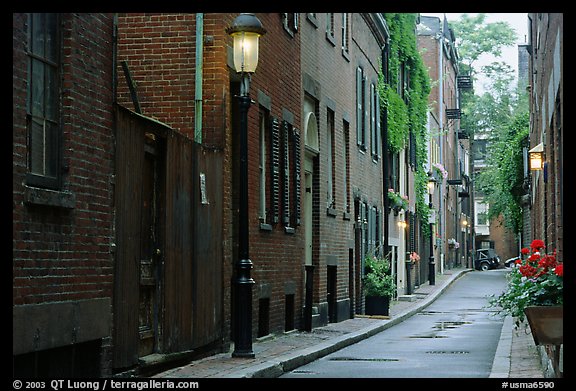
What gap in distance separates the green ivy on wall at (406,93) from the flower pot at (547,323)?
2278 cm

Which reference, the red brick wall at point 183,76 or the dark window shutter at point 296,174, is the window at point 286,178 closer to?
the dark window shutter at point 296,174

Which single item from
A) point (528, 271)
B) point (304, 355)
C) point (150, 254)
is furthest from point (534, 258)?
point (150, 254)

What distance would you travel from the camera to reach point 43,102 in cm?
888

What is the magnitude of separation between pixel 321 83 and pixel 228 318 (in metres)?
8.30

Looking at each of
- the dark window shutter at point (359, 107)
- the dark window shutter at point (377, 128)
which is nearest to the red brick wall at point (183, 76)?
the dark window shutter at point (359, 107)

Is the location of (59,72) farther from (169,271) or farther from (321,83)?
(321,83)

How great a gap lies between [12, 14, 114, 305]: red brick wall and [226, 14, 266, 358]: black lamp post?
3314 millimetres

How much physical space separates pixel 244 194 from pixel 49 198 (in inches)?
191

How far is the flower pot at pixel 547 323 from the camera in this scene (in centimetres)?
881

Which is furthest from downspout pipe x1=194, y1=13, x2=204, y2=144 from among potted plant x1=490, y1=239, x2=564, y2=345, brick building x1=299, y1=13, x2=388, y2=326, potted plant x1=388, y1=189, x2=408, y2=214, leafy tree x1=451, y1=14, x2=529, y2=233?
leafy tree x1=451, y1=14, x2=529, y2=233

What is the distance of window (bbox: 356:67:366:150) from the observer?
26688 millimetres

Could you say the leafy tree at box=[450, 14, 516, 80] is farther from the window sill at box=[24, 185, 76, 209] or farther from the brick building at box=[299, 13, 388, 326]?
the window sill at box=[24, 185, 76, 209]
